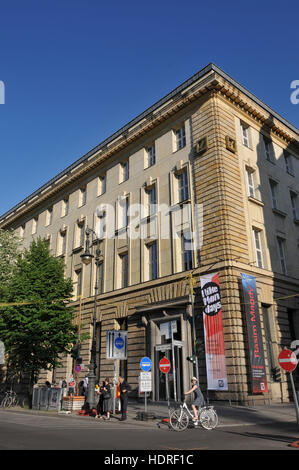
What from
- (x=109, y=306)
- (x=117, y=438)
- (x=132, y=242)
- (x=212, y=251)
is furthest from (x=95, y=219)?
(x=117, y=438)

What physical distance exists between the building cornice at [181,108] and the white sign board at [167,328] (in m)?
15.2

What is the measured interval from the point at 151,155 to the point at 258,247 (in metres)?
11.5

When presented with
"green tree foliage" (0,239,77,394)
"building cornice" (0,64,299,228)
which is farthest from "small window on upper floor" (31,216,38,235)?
"green tree foliage" (0,239,77,394)

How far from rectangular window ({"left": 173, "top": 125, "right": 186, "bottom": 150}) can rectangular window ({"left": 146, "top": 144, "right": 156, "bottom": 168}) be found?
2.41m

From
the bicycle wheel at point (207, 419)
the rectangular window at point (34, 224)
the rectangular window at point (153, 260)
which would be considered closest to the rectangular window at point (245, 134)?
the rectangular window at point (153, 260)

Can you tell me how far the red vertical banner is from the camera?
19.8 meters

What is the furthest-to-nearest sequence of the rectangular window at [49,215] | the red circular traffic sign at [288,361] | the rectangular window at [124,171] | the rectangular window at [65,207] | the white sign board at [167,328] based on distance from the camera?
1. the rectangular window at [49,215]
2. the rectangular window at [65,207]
3. the rectangular window at [124,171]
4. the white sign board at [167,328]
5. the red circular traffic sign at [288,361]

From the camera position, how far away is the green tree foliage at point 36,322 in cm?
2464

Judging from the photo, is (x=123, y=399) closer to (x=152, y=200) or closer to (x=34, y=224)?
(x=152, y=200)

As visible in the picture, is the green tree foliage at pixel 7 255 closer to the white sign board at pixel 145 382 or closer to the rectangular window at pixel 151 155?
the rectangular window at pixel 151 155

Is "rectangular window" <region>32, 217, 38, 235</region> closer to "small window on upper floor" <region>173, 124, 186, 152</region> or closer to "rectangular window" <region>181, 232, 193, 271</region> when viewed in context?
"small window on upper floor" <region>173, 124, 186, 152</region>

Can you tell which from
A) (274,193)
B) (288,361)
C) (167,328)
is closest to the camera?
(288,361)

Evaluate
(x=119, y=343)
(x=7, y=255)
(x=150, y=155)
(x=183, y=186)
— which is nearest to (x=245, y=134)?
(x=183, y=186)

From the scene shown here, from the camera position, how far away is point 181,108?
2788cm
